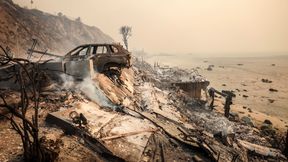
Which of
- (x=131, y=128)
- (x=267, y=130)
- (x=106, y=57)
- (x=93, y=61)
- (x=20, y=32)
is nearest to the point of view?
(x=131, y=128)

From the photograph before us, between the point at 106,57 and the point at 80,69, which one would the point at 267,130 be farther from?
the point at 80,69

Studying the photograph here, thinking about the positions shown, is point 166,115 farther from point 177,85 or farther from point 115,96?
point 177,85

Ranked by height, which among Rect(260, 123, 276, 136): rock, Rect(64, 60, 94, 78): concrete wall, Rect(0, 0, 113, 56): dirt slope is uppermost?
Rect(0, 0, 113, 56): dirt slope

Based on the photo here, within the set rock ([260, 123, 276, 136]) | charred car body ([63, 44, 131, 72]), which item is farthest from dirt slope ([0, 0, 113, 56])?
rock ([260, 123, 276, 136])

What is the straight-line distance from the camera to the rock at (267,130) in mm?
13026

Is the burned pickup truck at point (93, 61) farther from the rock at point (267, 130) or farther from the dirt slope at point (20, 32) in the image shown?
the dirt slope at point (20, 32)

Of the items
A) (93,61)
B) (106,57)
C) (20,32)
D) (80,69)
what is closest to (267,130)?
(106,57)

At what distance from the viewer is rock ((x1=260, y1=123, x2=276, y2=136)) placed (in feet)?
42.7

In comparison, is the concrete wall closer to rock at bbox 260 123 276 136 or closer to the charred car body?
the charred car body

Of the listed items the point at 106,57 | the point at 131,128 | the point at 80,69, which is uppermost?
the point at 106,57

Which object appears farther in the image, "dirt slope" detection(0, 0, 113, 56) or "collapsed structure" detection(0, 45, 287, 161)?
"dirt slope" detection(0, 0, 113, 56)

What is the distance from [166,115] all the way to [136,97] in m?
2.14

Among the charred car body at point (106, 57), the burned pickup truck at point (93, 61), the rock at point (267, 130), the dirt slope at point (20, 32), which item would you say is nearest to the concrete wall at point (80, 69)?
the burned pickup truck at point (93, 61)

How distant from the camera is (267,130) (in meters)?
13.5
